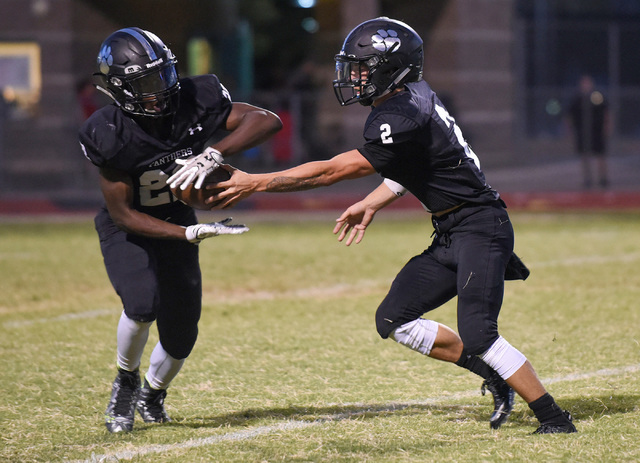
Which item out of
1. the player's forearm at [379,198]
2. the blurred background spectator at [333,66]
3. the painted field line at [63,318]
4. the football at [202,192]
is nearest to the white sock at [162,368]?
the football at [202,192]

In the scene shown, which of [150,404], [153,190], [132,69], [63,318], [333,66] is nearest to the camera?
[132,69]

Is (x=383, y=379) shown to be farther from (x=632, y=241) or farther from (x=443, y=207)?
(x=632, y=241)

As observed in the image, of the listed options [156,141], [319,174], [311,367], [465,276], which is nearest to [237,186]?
[319,174]

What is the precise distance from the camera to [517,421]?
4.40 m

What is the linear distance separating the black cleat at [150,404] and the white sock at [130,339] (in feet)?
0.58

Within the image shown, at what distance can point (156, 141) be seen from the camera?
440 cm

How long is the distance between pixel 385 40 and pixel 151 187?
128cm

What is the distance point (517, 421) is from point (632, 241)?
22.2ft

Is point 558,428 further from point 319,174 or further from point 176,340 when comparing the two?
point 176,340

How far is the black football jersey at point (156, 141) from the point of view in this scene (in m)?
4.32

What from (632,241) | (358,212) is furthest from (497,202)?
(632,241)

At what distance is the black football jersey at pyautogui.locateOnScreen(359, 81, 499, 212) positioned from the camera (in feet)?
13.2

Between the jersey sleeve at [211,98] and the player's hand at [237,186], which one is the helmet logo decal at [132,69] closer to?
the jersey sleeve at [211,98]

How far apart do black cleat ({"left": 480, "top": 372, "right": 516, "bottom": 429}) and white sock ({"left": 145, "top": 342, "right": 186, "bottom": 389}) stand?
1.47m
